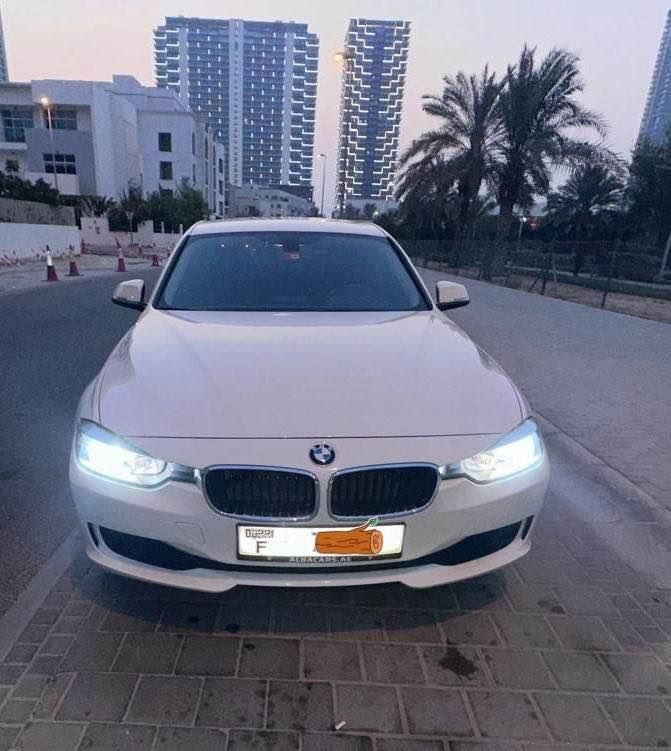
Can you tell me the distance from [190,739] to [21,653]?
83 cm

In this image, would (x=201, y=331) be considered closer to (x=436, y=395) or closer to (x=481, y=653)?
(x=436, y=395)

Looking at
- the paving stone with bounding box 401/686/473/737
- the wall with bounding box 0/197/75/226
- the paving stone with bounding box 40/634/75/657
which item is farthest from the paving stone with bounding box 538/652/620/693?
the wall with bounding box 0/197/75/226

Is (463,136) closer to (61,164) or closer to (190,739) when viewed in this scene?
(190,739)

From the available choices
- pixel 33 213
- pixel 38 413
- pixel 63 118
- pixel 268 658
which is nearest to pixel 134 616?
pixel 268 658

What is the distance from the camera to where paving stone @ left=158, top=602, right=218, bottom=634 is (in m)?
2.27

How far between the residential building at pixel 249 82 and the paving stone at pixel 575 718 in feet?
498

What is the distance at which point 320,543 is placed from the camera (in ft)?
6.29

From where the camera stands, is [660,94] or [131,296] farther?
[660,94]

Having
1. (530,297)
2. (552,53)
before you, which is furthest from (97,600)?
(552,53)

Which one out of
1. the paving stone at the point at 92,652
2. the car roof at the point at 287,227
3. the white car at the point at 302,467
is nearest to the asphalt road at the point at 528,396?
the paving stone at the point at 92,652

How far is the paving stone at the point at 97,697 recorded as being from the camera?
1.86m

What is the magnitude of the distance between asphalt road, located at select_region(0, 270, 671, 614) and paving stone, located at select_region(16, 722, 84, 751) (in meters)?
0.75

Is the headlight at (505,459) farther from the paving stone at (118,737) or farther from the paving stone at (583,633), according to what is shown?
the paving stone at (118,737)

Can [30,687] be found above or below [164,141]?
below
